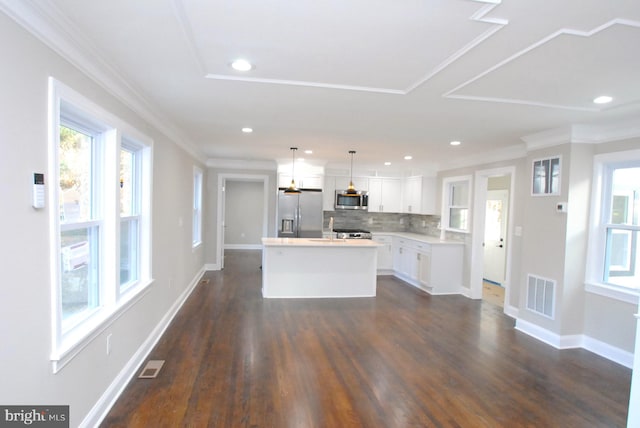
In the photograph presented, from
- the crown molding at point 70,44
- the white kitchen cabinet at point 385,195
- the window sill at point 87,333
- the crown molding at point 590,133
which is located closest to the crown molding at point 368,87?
the crown molding at point 70,44

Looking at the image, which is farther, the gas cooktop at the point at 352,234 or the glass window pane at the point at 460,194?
→ the gas cooktop at the point at 352,234

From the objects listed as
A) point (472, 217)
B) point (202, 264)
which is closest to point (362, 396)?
point (472, 217)

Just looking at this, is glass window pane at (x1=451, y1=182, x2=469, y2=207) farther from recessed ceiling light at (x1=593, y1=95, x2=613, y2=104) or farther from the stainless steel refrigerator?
recessed ceiling light at (x1=593, y1=95, x2=613, y2=104)

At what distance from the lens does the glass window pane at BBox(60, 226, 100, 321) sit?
223 cm

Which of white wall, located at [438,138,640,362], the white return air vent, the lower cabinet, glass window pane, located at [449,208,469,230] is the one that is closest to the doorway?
glass window pane, located at [449,208,469,230]

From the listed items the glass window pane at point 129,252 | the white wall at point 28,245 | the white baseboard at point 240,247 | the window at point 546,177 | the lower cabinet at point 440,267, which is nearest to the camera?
the white wall at point 28,245

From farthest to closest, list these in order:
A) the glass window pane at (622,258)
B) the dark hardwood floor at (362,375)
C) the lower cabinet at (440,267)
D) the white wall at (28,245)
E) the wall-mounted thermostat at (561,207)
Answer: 1. the lower cabinet at (440,267)
2. the wall-mounted thermostat at (561,207)
3. the glass window pane at (622,258)
4. the dark hardwood floor at (362,375)
5. the white wall at (28,245)

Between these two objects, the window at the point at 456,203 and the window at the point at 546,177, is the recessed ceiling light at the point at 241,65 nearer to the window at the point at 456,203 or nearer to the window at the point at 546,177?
the window at the point at 546,177

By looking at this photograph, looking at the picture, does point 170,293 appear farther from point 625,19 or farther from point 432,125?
point 625,19

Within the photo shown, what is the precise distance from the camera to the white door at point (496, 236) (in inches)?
275

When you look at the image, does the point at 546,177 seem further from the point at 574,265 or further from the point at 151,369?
the point at 151,369

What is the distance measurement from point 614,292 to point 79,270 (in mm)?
4983

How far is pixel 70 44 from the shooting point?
1936 mm

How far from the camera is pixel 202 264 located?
7332mm
